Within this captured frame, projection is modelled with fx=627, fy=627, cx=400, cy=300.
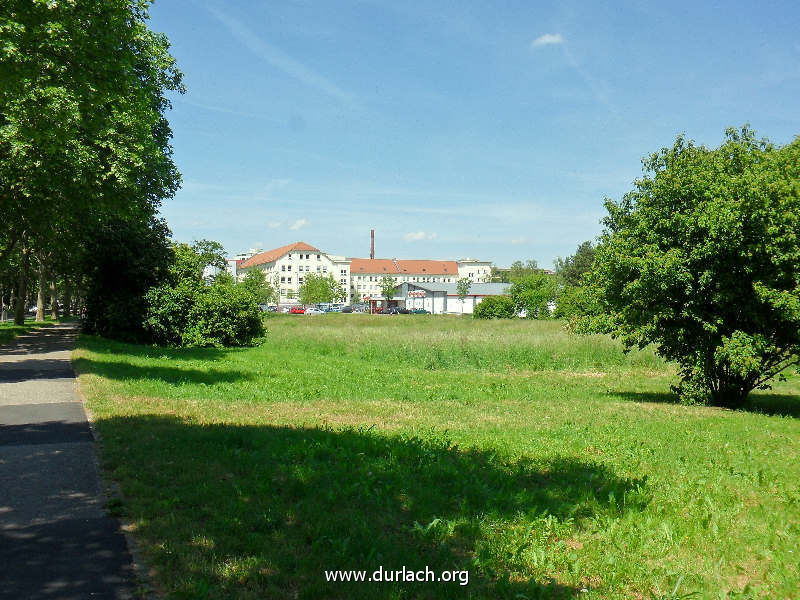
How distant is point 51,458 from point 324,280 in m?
112

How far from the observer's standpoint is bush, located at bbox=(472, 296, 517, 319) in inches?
2931

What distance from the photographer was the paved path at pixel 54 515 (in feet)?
12.8

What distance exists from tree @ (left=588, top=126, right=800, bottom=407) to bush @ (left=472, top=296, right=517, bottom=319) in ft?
197

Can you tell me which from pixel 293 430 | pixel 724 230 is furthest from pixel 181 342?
pixel 724 230

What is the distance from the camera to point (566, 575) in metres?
4.41

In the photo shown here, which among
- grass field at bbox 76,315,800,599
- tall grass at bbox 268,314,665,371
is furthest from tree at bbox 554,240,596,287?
grass field at bbox 76,315,800,599

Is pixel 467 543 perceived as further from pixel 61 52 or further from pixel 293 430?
pixel 61 52

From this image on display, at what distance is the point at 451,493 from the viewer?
6031mm

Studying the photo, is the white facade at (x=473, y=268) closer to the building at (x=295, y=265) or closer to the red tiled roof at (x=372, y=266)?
the red tiled roof at (x=372, y=266)

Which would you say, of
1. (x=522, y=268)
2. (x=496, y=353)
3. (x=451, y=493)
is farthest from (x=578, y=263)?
(x=451, y=493)

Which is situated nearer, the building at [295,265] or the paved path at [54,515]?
the paved path at [54,515]

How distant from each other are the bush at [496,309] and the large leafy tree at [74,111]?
51648 millimetres

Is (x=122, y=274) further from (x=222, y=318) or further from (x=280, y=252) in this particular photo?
(x=280, y=252)

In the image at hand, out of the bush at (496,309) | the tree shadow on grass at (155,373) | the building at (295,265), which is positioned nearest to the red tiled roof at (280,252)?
Answer: the building at (295,265)
